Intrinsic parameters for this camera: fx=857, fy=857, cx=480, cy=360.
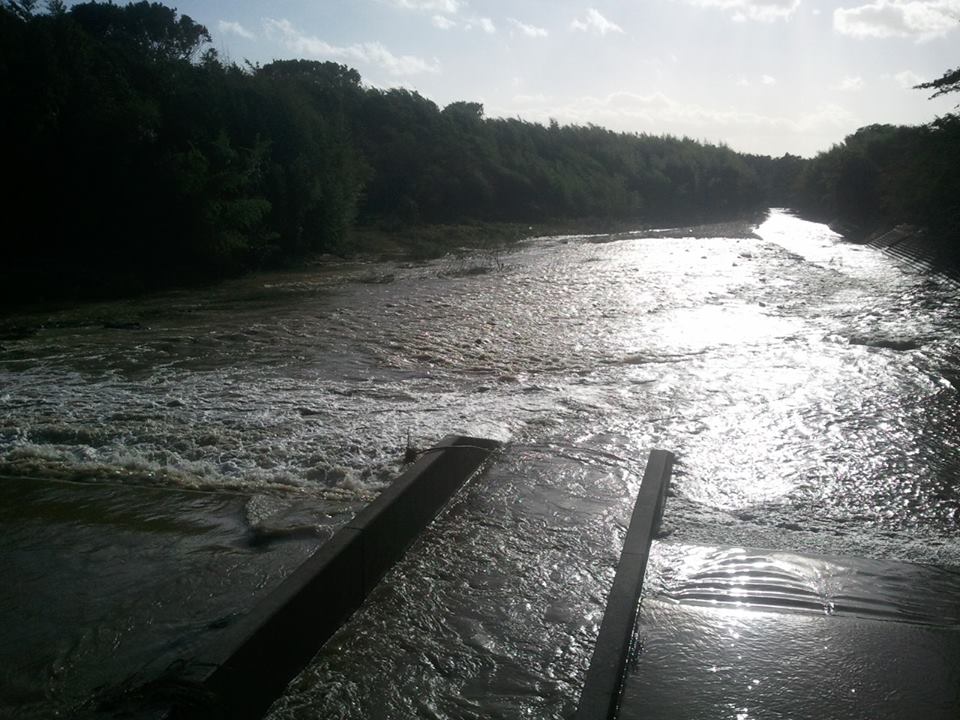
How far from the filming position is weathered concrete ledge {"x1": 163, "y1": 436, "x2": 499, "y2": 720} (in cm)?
328

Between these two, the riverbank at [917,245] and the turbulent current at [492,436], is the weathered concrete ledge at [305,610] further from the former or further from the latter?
the riverbank at [917,245]

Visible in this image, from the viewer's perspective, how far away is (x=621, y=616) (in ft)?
12.6

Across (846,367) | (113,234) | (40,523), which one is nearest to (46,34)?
(113,234)

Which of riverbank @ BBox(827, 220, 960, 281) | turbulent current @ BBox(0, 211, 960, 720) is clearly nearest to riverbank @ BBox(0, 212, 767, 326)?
turbulent current @ BBox(0, 211, 960, 720)

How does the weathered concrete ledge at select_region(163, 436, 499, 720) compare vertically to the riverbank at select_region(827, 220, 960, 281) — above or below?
below

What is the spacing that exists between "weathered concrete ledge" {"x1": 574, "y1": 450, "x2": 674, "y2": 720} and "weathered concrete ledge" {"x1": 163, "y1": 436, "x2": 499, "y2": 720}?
1.29m

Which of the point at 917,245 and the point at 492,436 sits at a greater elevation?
the point at 917,245

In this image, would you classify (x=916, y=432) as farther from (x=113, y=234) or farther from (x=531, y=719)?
(x=113, y=234)

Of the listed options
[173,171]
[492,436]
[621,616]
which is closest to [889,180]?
[173,171]

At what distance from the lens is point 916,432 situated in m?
7.55

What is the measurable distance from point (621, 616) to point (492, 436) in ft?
11.8

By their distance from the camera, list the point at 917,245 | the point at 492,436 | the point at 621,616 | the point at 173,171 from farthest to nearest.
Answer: the point at 917,245, the point at 173,171, the point at 492,436, the point at 621,616

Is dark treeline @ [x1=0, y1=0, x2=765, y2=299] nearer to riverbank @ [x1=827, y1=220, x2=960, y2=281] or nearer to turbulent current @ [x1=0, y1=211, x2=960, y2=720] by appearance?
turbulent current @ [x1=0, y1=211, x2=960, y2=720]

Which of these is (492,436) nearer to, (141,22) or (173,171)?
(173,171)
